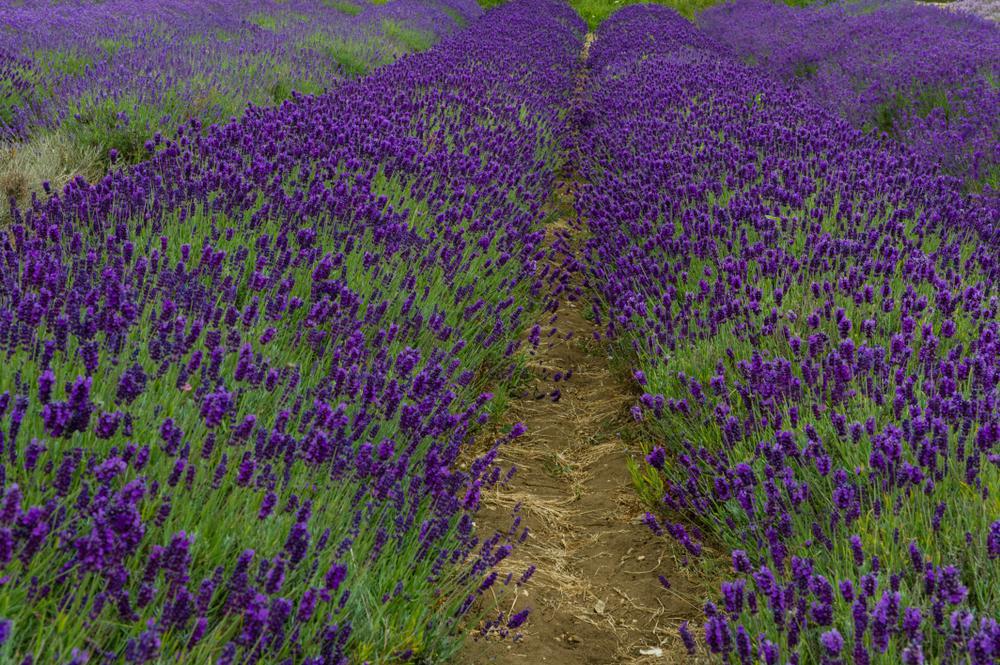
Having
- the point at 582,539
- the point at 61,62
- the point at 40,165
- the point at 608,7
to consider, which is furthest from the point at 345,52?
the point at 608,7

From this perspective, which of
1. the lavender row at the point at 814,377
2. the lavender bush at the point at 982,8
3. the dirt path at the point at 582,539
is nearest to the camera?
the lavender row at the point at 814,377

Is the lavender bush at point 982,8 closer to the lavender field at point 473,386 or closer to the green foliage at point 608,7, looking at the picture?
the green foliage at point 608,7

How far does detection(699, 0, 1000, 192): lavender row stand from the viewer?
628cm

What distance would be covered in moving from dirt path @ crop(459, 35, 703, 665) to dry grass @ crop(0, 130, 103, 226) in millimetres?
2582

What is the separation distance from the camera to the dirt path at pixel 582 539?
8.12 ft

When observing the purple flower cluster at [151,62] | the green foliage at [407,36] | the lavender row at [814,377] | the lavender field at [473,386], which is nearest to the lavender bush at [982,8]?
the green foliage at [407,36]

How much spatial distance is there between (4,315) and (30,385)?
0.21 meters

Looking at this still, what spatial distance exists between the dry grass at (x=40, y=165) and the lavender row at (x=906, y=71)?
5.63 m

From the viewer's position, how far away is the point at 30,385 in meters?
2.00

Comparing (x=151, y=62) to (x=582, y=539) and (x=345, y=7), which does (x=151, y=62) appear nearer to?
(x=582, y=539)

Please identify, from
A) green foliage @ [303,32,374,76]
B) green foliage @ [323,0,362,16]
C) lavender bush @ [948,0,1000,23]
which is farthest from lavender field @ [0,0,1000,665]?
lavender bush @ [948,0,1000,23]

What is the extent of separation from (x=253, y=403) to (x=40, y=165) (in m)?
3.01

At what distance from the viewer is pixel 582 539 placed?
310 cm

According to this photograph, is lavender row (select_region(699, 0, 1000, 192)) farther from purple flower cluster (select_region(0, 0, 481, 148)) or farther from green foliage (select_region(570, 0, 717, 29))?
green foliage (select_region(570, 0, 717, 29))
